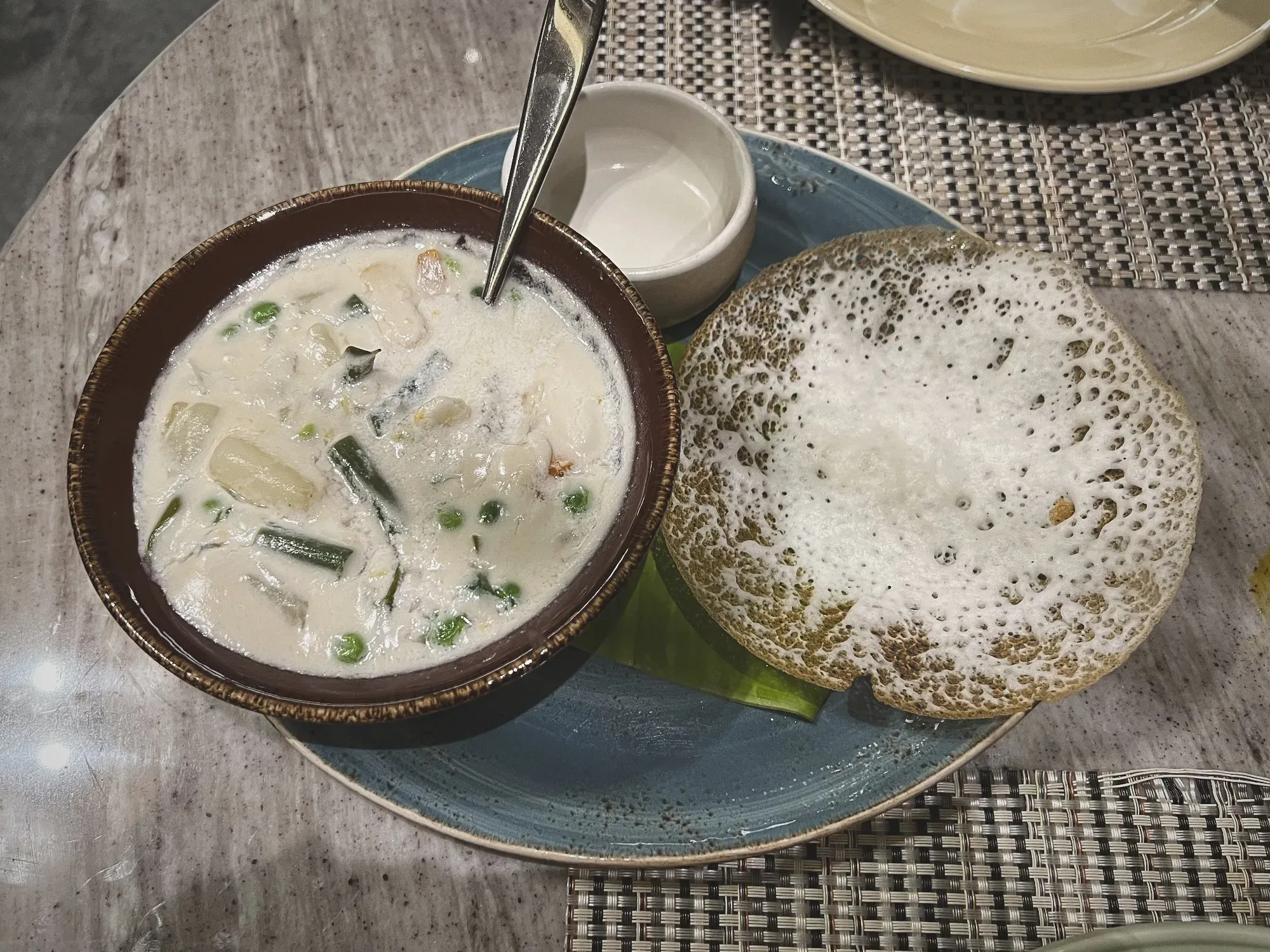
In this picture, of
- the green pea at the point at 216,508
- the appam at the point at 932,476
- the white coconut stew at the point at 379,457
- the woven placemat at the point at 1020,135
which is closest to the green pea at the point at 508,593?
the white coconut stew at the point at 379,457

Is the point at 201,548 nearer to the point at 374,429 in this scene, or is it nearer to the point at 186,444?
the point at 186,444

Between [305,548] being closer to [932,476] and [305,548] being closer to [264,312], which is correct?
[264,312]

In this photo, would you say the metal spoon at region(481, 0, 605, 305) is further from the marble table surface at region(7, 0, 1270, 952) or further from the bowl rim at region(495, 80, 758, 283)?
the marble table surface at region(7, 0, 1270, 952)

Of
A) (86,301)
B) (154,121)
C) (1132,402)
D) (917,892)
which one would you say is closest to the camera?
(1132,402)

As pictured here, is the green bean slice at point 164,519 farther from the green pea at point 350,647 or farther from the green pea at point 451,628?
the green pea at point 451,628

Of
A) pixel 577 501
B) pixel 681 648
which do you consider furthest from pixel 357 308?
pixel 681 648

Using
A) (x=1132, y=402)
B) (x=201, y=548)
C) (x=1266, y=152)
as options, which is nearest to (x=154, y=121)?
→ (x=201, y=548)

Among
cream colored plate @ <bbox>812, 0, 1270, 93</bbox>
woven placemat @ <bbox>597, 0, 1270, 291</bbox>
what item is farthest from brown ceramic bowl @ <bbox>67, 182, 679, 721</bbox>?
cream colored plate @ <bbox>812, 0, 1270, 93</bbox>
